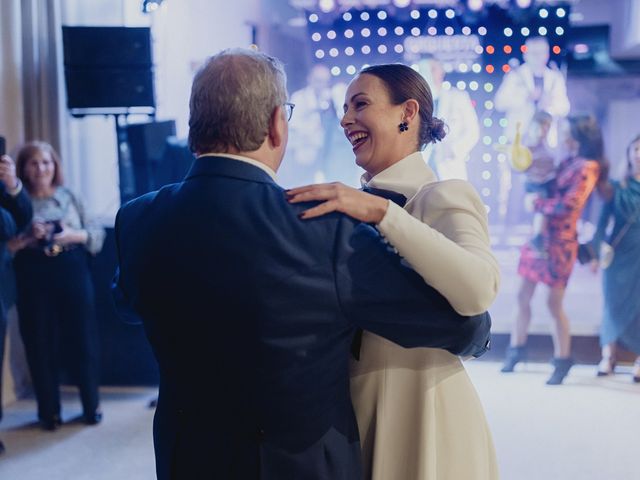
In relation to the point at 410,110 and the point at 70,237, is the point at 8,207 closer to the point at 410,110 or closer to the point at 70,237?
the point at 70,237

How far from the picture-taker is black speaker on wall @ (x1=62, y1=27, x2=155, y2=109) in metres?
4.47

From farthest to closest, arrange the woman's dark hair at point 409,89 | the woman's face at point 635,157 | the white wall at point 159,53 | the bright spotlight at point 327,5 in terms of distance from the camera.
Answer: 1. the bright spotlight at point 327,5
2. the white wall at point 159,53
3. the woman's face at point 635,157
4. the woman's dark hair at point 409,89

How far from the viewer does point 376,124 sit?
156 centimetres

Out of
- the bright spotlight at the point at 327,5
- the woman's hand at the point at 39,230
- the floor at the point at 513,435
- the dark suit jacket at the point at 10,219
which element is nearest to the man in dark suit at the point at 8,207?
the dark suit jacket at the point at 10,219

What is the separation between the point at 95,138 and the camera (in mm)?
5281

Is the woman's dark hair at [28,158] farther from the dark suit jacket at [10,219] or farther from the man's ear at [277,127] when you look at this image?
the man's ear at [277,127]

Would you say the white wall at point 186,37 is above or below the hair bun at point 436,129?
above

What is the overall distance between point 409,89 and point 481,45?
14.5ft

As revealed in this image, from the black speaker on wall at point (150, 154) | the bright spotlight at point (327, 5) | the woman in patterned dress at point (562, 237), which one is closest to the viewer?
the black speaker on wall at point (150, 154)

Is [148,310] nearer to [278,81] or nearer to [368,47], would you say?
[278,81]

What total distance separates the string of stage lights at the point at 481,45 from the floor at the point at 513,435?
1512 mm

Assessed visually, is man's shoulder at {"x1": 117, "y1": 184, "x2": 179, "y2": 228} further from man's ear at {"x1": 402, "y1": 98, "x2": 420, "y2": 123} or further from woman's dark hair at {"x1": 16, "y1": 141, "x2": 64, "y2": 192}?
woman's dark hair at {"x1": 16, "y1": 141, "x2": 64, "y2": 192}

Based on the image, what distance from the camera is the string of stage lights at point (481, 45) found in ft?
18.5

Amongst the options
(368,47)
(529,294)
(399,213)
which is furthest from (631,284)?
(399,213)
